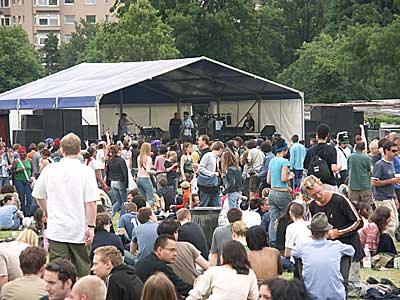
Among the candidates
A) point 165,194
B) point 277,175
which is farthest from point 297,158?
point 277,175

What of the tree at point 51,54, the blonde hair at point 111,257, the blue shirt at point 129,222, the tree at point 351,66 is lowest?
the blue shirt at point 129,222

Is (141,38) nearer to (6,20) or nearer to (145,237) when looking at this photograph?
(145,237)

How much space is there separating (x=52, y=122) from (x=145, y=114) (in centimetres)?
944

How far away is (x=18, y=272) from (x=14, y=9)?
333ft

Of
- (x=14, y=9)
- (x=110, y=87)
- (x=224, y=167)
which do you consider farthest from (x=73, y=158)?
(x=14, y=9)

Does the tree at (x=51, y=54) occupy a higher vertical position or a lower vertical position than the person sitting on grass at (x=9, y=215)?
higher

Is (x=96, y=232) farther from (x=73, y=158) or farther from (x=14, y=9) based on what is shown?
(x=14, y=9)

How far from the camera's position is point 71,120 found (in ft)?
95.1

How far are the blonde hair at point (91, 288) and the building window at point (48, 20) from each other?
335 feet

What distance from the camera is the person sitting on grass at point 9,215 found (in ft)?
54.5

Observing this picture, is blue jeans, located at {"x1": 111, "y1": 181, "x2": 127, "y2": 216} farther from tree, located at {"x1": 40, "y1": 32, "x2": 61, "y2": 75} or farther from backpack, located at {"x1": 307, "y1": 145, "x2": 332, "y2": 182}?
tree, located at {"x1": 40, "y1": 32, "x2": 61, "y2": 75}

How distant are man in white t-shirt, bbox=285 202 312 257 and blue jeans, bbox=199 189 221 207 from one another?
4.56 meters

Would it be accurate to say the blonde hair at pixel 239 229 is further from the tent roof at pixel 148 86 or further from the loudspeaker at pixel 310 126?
the loudspeaker at pixel 310 126

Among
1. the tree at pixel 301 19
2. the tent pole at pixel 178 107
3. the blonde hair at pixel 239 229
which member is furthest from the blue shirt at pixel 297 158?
the tree at pixel 301 19
